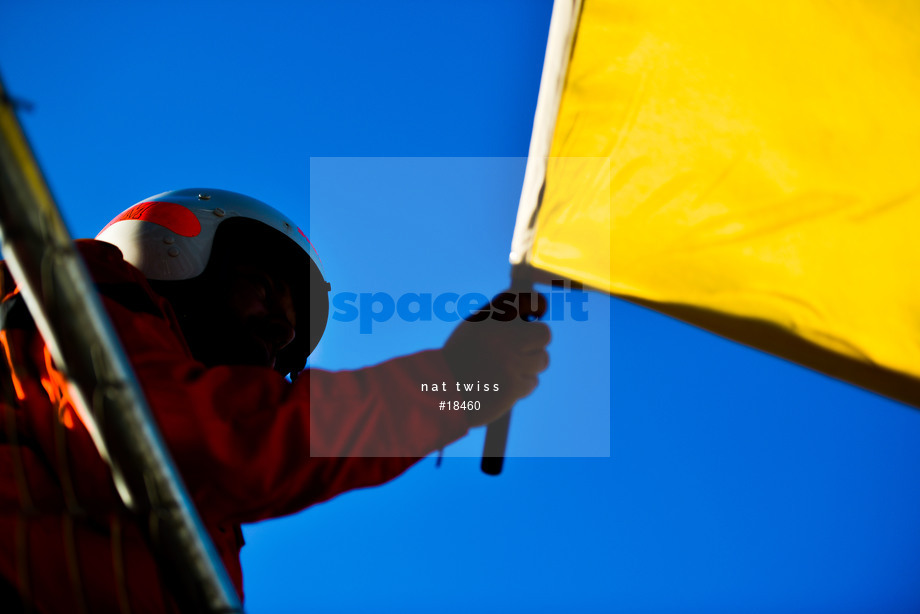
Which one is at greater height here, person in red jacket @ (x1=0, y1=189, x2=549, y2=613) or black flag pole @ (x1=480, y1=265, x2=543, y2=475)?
person in red jacket @ (x1=0, y1=189, x2=549, y2=613)

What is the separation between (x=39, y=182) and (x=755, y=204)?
7.74 ft

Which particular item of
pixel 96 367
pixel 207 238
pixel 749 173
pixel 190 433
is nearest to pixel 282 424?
pixel 190 433

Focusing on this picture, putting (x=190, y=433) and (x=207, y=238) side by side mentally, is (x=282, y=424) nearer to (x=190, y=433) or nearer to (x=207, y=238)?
(x=190, y=433)

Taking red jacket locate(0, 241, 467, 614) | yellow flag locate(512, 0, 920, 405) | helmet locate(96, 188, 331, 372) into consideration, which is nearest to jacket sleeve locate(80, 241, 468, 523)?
red jacket locate(0, 241, 467, 614)

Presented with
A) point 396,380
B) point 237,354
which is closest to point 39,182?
point 396,380

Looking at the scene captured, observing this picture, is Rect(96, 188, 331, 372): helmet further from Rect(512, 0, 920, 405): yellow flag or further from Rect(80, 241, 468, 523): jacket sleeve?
Rect(512, 0, 920, 405): yellow flag

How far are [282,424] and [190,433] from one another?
0.20 meters

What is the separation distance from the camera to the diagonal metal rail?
2.87 ft

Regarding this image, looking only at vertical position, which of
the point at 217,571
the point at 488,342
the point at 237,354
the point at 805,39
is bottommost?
the point at 237,354

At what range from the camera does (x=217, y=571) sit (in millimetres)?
1082

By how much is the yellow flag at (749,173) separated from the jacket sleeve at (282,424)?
88 centimetres

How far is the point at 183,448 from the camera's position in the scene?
1.51m

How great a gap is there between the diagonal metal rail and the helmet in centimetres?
206

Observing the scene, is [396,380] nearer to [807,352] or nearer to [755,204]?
[755,204]
